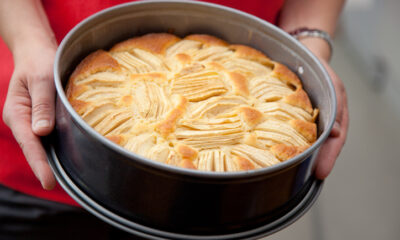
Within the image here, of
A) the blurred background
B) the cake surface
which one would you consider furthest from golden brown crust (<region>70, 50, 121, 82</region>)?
the blurred background

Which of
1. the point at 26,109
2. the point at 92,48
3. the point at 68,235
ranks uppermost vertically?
the point at 92,48

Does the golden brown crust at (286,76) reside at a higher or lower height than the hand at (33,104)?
higher

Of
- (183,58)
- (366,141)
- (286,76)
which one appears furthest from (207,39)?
(366,141)

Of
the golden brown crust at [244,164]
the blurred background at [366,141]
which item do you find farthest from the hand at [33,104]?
the blurred background at [366,141]

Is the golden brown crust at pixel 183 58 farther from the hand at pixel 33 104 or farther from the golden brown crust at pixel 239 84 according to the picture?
the hand at pixel 33 104

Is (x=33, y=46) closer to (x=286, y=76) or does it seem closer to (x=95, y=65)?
(x=95, y=65)

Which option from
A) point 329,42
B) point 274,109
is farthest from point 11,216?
point 329,42

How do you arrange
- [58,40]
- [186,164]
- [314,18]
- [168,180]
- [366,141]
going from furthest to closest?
[366,141], [314,18], [58,40], [186,164], [168,180]

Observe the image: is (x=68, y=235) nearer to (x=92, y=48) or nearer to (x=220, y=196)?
(x=92, y=48)
